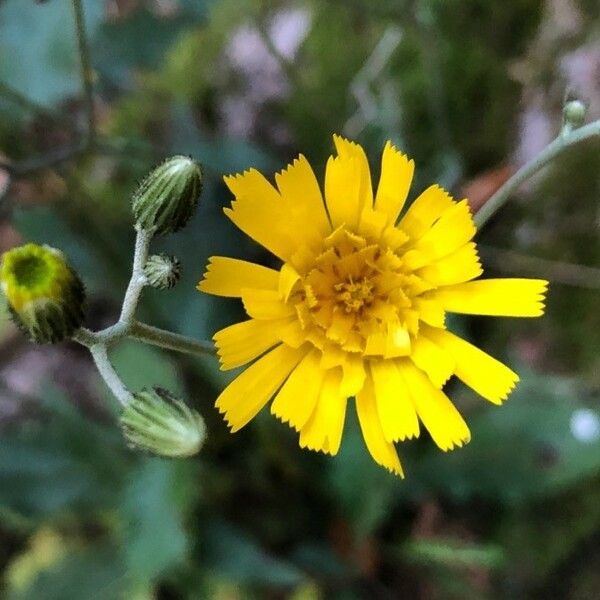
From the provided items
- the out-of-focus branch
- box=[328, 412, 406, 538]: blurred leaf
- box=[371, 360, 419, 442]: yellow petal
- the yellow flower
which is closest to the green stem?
the yellow flower

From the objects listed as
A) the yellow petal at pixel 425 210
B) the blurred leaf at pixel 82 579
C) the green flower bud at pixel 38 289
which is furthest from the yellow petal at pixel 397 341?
the blurred leaf at pixel 82 579

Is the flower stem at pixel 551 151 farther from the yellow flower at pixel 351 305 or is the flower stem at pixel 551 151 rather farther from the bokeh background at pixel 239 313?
the bokeh background at pixel 239 313

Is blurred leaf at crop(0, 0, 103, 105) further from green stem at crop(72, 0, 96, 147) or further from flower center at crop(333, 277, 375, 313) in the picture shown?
flower center at crop(333, 277, 375, 313)

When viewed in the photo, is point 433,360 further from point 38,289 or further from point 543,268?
point 543,268

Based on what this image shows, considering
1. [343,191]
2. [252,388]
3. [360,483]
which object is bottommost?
[252,388]

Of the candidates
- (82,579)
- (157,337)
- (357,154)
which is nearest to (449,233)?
(357,154)
